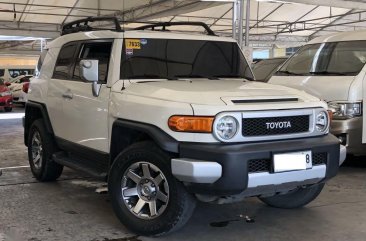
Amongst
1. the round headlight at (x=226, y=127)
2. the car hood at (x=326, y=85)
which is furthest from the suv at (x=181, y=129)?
the car hood at (x=326, y=85)

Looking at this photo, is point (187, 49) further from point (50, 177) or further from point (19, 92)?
point (19, 92)

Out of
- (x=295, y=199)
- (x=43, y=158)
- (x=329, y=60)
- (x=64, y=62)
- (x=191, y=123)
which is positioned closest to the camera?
(x=191, y=123)

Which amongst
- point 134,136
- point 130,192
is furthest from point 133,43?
point 130,192

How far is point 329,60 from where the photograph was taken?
7266 millimetres

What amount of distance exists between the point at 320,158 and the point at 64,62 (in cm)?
325

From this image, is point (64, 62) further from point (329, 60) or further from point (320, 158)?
point (329, 60)

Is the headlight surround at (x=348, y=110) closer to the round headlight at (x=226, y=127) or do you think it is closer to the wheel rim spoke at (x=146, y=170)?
the round headlight at (x=226, y=127)

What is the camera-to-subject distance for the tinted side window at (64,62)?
5.59m

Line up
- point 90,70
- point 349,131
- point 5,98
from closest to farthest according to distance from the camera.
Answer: point 90,70 → point 349,131 → point 5,98

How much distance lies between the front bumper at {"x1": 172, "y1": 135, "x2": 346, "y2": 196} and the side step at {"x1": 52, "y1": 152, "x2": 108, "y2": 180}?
1212 millimetres

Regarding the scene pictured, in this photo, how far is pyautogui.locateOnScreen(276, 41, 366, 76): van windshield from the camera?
6914 mm

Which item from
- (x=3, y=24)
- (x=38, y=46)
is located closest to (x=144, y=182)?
(x=3, y=24)

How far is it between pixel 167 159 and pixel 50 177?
9.11ft

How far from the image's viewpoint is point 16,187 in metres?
5.87
